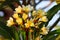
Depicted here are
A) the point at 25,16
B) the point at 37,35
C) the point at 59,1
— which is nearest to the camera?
the point at 25,16

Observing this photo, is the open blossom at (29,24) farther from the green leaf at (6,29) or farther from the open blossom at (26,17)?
the green leaf at (6,29)

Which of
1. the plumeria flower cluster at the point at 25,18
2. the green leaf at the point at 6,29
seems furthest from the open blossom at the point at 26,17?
the green leaf at the point at 6,29

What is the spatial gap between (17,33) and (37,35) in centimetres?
9

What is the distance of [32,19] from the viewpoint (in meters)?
0.65

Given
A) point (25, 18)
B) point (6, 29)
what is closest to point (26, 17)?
point (25, 18)

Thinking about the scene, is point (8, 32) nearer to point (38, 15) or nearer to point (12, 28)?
point (12, 28)

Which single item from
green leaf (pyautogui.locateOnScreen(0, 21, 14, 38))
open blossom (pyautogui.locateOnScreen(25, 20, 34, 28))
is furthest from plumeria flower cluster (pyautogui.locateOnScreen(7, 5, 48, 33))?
green leaf (pyautogui.locateOnScreen(0, 21, 14, 38))

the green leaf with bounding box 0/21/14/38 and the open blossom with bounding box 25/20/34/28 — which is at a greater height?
the green leaf with bounding box 0/21/14/38

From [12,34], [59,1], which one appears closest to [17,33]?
[12,34]

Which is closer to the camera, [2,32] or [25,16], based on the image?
[25,16]

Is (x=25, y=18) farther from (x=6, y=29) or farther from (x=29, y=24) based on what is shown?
(x=6, y=29)

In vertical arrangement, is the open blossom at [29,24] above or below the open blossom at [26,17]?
below

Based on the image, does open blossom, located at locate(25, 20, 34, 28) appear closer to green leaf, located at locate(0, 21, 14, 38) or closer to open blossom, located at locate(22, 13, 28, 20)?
open blossom, located at locate(22, 13, 28, 20)

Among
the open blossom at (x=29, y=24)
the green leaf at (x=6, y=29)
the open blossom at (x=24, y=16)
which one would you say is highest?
the green leaf at (x=6, y=29)
